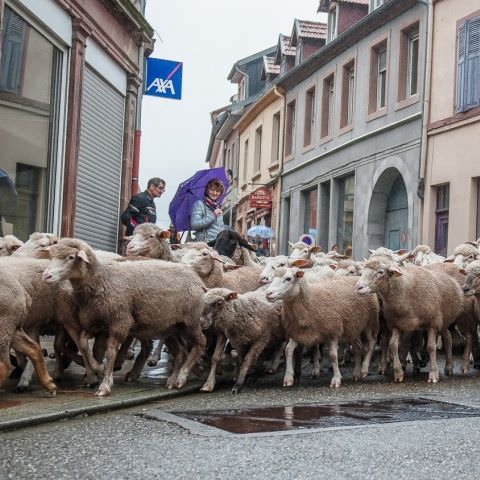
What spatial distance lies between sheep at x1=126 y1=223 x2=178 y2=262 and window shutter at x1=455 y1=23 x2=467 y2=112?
1231 centimetres

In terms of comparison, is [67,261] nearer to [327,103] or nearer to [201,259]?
[201,259]

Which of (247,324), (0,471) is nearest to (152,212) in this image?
(247,324)

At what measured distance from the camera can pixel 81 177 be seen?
17.6 meters

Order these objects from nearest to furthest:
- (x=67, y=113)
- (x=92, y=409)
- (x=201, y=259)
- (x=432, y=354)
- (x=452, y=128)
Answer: (x=92, y=409), (x=432, y=354), (x=201, y=259), (x=67, y=113), (x=452, y=128)

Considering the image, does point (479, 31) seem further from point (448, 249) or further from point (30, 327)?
point (30, 327)

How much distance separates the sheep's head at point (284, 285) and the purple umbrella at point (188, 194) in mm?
4393

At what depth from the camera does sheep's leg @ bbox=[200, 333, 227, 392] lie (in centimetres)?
995

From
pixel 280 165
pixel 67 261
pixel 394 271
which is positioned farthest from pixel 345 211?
pixel 67 261

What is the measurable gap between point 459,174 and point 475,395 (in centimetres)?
1346

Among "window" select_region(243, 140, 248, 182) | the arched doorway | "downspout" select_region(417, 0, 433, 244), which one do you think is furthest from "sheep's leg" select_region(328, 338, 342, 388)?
"window" select_region(243, 140, 248, 182)

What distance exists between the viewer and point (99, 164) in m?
19.0

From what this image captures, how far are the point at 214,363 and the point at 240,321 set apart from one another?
0.53m

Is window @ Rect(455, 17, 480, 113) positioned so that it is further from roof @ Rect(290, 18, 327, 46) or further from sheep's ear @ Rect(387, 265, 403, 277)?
roof @ Rect(290, 18, 327, 46)

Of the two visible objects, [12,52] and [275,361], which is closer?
[275,361]
